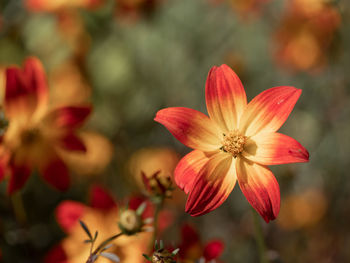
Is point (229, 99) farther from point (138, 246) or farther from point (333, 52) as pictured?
point (333, 52)

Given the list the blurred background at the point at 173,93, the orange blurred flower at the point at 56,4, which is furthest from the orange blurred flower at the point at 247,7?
the orange blurred flower at the point at 56,4

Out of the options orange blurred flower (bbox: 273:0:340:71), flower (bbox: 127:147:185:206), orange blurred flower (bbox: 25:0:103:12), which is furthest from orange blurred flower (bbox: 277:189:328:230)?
orange blurred flower (bbox: 25:0:103:12)

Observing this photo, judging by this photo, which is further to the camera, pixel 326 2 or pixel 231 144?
pixel 326 2

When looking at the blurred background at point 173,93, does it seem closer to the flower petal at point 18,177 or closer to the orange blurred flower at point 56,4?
the orange blurred flower at point 56,4

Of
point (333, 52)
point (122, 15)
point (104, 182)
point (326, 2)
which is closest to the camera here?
point (326, 2)

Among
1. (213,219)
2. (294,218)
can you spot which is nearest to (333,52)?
(294,218)

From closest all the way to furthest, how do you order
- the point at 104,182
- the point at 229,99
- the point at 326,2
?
the point at 229,99 → the point at 326,2 → the point at 104,182

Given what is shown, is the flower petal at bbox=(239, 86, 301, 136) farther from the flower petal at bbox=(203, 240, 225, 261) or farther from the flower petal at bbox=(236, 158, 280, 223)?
the flower petal at bbox=(203, 240, 225, 261)
